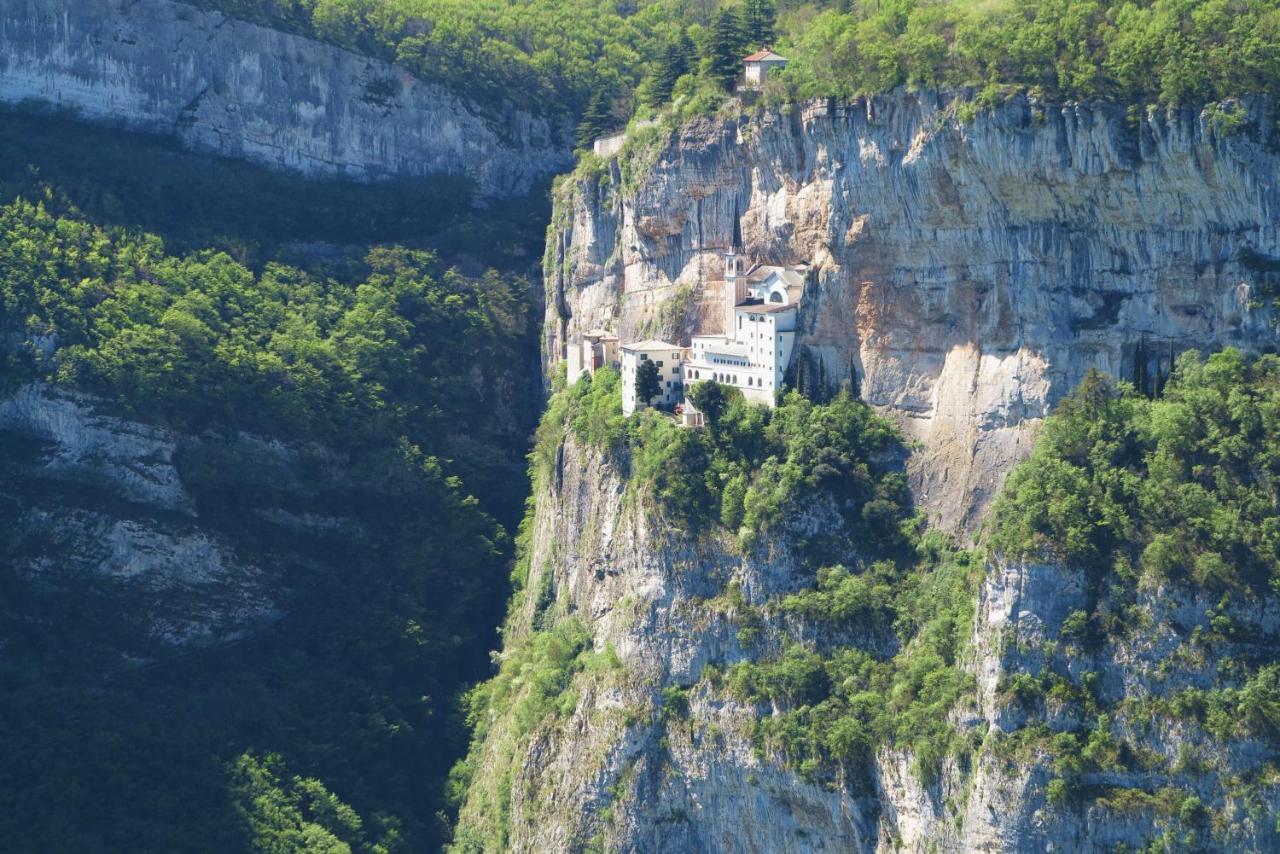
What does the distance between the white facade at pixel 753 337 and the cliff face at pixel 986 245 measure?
0.65 m

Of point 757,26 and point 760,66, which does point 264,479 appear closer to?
point 760,66

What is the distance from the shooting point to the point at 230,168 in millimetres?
97500

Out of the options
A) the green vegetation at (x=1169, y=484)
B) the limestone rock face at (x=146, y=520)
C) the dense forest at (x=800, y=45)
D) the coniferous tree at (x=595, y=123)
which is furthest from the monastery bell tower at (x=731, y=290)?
the limestone rock face at (x=146, y=520)

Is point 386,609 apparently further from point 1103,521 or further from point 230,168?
point 1103,521

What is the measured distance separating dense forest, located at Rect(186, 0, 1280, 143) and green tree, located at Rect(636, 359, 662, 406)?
826cm

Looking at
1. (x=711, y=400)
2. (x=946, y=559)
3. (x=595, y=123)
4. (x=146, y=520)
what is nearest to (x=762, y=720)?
(x=946, y=559)

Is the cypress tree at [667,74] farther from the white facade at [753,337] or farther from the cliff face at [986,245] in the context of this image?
the white facade at [753,337]

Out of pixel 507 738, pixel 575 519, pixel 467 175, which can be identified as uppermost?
pixel 467 175

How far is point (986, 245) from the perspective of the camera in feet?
238

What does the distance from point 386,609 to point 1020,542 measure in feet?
84.9

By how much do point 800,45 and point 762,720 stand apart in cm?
2189

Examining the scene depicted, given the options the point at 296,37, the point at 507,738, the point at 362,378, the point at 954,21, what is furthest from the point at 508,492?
the point at 954,21

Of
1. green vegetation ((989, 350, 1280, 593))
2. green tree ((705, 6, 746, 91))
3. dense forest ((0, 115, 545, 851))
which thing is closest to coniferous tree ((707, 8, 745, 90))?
green tree ((705, 6, 746, 91))

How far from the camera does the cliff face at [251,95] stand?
9694 centimetres
